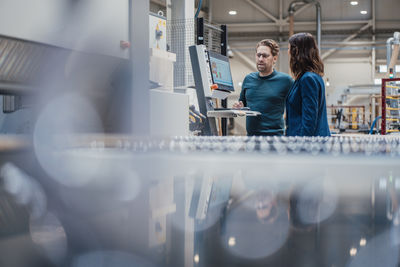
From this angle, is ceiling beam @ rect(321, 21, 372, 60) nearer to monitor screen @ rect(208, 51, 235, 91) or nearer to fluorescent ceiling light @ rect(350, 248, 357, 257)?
monitor screen @ rect(208, 51, 235, 91)

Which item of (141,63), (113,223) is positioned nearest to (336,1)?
(141,63)

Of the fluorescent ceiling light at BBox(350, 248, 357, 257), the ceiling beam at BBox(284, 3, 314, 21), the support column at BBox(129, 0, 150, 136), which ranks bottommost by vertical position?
the fluorescent ceiling light at BBox(350, 248, 357, 257)

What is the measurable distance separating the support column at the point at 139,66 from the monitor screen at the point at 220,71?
152cm

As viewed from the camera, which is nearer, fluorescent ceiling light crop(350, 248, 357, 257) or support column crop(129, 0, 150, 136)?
fluorescent ceiling light crop(350, 248, 357, 257)

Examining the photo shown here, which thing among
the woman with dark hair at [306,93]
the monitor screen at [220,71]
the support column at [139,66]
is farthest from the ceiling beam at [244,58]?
the support column at [139,66]

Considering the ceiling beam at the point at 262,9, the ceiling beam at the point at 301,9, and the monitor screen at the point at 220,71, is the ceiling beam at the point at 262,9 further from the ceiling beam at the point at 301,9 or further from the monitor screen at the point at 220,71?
the monitor screen at the point at 220,71

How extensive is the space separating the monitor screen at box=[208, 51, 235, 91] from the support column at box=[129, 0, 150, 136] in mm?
1519

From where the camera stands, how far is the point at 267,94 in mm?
2379

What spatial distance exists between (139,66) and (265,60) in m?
1.55

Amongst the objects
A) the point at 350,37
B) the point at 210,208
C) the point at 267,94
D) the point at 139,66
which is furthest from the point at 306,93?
the point at 350,37

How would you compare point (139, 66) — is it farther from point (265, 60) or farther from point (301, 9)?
point (301, 9)

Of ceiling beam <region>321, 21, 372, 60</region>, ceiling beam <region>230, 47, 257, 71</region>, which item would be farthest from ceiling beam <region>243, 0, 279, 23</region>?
ceiling beam <region>321, 21, 372, 60</region>

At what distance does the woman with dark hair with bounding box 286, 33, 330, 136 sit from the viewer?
1.83 m

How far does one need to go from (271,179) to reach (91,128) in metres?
0.73
